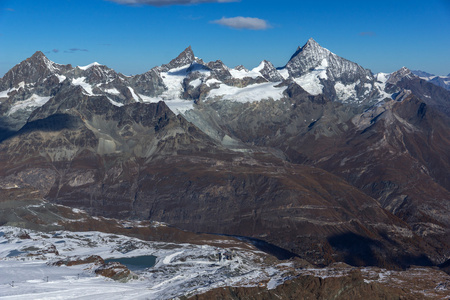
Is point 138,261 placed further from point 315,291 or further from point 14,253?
point 315,291

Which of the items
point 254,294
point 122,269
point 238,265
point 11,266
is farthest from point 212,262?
point 11,266

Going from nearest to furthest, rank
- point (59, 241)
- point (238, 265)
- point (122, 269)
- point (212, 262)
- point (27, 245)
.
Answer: point (122, 269) → point (238, 265) → point (212, 262) → point (27, 245) → point (59, 241)

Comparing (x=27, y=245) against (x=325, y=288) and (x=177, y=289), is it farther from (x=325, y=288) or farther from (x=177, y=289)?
(x=325, y=288)

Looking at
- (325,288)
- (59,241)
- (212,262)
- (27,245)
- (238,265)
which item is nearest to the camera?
(325,288)

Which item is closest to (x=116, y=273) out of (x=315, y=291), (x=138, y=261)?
(x=138, y=261)

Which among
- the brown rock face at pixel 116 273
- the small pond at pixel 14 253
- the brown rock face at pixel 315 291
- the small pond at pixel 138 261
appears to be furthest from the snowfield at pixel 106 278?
the brown rock face at pixel 315 291

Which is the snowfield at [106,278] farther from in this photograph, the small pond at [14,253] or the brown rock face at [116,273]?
the brown rock face at [116,273]
